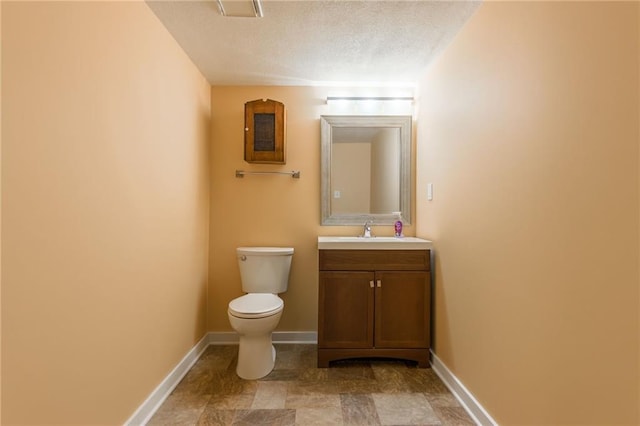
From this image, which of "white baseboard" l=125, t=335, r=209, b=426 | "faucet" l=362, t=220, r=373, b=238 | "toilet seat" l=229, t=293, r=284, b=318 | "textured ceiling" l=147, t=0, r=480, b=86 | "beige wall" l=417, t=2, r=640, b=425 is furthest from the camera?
"faucet" l=362, t=220, r=373, b=238

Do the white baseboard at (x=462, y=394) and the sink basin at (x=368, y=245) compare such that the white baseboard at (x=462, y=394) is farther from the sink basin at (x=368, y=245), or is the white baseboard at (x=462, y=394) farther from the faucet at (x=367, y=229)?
the faucet at (x=367, y=229)

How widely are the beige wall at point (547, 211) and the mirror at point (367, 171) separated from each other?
76 centimetres

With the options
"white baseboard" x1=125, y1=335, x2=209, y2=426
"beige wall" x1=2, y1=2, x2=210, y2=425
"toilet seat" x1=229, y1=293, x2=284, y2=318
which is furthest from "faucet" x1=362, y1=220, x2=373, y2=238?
"white baseboard" x1=125, y1=335, x2=209, y2=426

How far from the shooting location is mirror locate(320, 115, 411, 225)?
8.52ft

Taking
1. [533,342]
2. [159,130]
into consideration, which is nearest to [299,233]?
[159,130]

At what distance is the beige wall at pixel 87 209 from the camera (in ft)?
2.93

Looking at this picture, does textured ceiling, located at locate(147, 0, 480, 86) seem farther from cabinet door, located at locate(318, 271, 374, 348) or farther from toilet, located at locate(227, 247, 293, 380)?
cabinet door, located at locate(318, 271, 374, 348)

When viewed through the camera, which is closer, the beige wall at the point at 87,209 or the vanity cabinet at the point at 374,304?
the beige wall at the point at 87,209

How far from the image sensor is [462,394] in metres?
1.70

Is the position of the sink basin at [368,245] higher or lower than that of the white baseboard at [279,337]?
higher

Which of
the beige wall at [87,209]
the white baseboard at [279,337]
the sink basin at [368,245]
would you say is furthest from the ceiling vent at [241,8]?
the white baseboard at [279,337]

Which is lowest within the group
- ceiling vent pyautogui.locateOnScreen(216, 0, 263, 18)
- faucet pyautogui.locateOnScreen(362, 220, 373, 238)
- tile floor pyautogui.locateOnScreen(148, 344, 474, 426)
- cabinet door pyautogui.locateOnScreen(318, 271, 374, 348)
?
tile floor pyautogui.locateOnScreen(148, 344, 474, 426)

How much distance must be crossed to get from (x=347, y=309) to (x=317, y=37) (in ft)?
5.90

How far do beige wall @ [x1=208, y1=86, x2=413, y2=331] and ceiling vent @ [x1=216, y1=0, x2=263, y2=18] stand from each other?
36.7 inches
